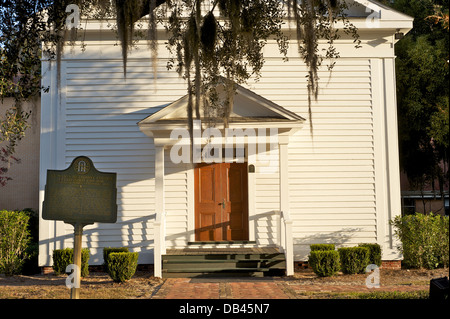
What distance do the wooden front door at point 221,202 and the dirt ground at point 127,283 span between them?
1.63 m

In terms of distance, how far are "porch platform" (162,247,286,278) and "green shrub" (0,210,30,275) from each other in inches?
122

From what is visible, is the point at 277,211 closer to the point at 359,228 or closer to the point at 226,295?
the point at 359,228

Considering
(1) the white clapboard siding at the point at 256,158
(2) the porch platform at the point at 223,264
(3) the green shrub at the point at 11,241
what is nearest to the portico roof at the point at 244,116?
(1) the white clapboard siding at the point at 256,158

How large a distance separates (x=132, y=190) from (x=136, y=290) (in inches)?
130

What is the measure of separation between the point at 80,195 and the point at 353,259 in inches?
229

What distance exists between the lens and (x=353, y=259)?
10.4m

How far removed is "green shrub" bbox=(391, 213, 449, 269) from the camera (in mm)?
10586

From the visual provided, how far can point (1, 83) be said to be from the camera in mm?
8031

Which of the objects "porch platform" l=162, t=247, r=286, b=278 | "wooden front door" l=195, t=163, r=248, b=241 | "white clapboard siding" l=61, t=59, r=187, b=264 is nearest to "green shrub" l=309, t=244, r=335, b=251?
"porch platform" l=162, t=247, r=286, b=278

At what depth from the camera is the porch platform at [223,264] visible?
34.7ft

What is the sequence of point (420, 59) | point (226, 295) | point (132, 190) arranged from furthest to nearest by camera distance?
point (420, 59), point (132, 190), point (226, 295)

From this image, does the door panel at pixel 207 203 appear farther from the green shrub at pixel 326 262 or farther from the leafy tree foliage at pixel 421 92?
the leafy tree foliage at pixel 421 92
